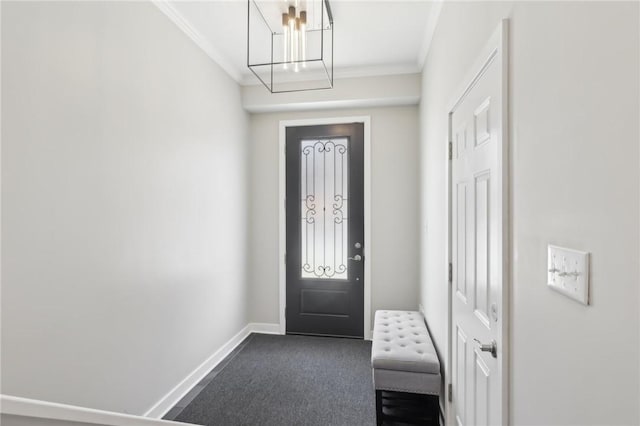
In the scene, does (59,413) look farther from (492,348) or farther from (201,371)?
(201,371)

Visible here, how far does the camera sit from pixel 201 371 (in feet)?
8.65

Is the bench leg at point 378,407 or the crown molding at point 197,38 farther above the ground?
the crown molding at point 197,38

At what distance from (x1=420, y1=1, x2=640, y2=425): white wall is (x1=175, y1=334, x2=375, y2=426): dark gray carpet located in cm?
150

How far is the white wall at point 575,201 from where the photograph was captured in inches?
21.6

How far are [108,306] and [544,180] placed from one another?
2036mm

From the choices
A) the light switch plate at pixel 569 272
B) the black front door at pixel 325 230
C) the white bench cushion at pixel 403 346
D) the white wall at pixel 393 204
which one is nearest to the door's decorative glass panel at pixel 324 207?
the black front door at pixel 325 230

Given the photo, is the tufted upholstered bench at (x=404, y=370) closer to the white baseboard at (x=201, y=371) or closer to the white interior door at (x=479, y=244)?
the white interior door at (x=479, y=244)

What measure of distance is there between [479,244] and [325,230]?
7.39 feet

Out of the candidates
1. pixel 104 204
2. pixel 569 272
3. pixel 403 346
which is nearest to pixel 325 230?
pixel 403 346

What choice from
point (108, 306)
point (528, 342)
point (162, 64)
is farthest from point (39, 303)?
point (528, 342)

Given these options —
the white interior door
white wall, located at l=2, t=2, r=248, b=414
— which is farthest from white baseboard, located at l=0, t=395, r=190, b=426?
white wall, located at l=2, t=2, r=248, b=414

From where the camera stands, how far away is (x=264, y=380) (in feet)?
8.54

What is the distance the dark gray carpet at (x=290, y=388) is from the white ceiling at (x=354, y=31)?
2.77 meters

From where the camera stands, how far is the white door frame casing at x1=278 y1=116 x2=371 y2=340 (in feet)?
11.3
